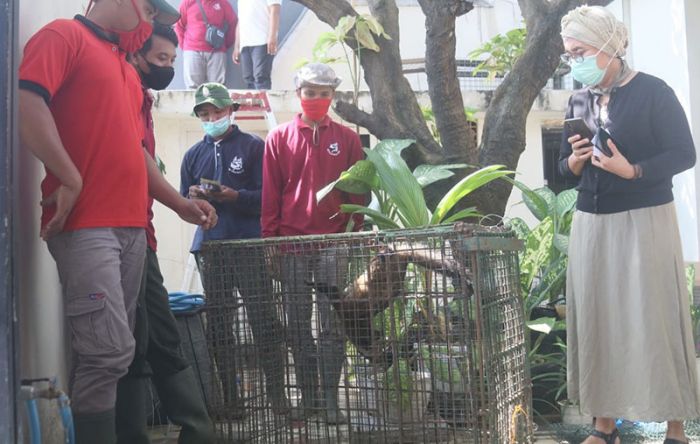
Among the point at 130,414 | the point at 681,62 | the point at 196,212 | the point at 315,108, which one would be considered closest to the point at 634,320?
the point at 196,212

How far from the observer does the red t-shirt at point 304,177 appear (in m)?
4.66

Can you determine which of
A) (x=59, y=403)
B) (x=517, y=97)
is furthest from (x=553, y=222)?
(x=59, y=403)

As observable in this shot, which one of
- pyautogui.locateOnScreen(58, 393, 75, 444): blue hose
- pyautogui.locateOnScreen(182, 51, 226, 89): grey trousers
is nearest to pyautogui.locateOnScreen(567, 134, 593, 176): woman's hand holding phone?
pyautogui.locateOnScreen(58, 393, 75, 444): blue hose

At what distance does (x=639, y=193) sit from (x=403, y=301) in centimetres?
Result: 115

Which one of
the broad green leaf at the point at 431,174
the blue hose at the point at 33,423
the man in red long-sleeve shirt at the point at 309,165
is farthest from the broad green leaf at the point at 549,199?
the blue hose at the point at 33,423

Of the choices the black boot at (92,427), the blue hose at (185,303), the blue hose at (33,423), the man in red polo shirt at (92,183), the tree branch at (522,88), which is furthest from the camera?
the tree branch at (522,88)

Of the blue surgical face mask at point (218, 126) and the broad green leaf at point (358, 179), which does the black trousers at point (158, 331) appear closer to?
the broad green leaf at point (358, 179)

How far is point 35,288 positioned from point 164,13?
1132 mm

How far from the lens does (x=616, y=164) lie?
3779 mm

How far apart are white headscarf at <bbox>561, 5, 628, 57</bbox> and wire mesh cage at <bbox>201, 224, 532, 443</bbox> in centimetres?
95

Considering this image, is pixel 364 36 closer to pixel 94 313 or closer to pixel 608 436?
pixel 608 436

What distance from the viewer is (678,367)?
12.5 feet

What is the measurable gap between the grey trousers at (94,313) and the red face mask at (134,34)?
720 millimetres

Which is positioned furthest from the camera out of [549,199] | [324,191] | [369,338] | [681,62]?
[681,62]
